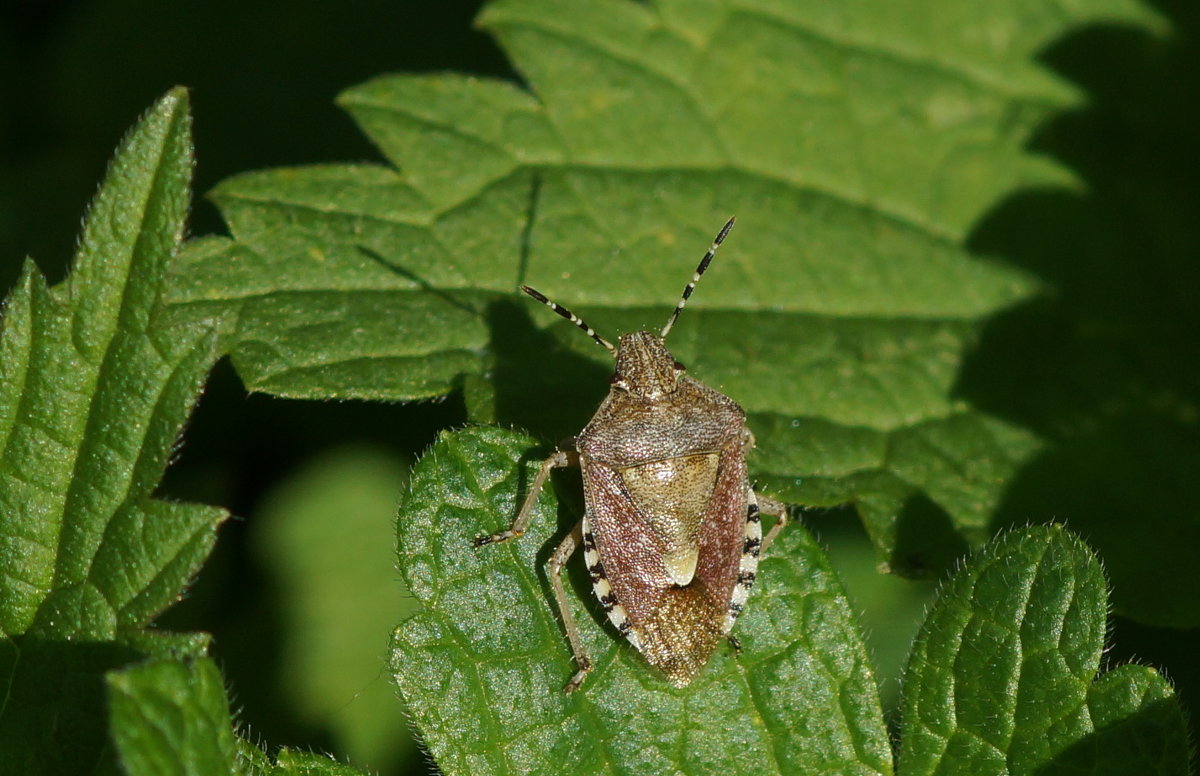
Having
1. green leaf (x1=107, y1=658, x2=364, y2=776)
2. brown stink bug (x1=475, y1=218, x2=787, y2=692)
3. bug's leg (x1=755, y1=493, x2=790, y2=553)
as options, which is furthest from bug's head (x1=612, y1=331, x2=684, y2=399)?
green leaf (x1=107, y1=658, x2=364, y2=776)

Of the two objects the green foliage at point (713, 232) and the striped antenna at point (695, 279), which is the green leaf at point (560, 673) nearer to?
the green foliage at point (713, 232)

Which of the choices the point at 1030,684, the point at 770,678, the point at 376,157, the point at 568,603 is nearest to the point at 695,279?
the point at 568,603

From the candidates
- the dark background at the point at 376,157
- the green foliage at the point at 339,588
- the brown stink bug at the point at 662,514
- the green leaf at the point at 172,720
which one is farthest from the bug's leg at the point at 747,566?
the green foliage at the point at 339,588

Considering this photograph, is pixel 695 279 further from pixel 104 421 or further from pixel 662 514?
pixel 104 421

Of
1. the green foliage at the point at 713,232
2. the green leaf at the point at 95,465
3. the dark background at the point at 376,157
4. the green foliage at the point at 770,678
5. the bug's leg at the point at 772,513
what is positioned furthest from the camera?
the dark background at the point at 376,157

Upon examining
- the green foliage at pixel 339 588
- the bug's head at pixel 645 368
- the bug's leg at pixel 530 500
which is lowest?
the green foliage at pixel 339 588

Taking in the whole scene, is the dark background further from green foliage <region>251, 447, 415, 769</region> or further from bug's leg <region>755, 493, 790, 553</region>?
bug's leg <region>755, 493, 790, 553</region>

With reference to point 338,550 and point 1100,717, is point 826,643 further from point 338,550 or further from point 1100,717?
point 338,550
